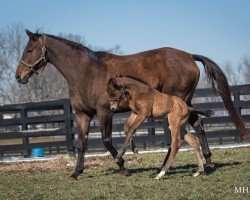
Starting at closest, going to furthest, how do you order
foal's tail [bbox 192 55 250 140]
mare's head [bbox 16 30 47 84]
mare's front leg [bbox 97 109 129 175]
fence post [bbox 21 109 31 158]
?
mare's front leg [bbox 97 109 129 175] < mare's head [bbox 16 30 47 84] < foal's tail [bbox 192 55 250 140] < fence post [bbox 21 109 31 158]

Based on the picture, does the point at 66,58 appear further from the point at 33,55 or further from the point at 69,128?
the point at 69,128

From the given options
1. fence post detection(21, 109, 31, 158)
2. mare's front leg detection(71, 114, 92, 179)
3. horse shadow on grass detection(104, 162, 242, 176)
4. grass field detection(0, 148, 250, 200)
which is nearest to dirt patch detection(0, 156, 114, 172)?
grass field detection(0, 148, 250, 200)

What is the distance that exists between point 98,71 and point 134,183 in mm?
2147

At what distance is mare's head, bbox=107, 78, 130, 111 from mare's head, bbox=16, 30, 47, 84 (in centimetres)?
167

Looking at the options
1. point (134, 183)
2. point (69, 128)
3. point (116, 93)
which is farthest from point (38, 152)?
point (134, 183)

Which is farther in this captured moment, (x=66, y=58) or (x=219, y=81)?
(x=219, y=81)

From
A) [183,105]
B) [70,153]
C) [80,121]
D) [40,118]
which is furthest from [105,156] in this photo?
[183,105]

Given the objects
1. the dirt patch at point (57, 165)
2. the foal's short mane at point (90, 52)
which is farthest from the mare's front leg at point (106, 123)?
the dirt patch at point (57, 165)

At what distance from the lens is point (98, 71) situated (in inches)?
303

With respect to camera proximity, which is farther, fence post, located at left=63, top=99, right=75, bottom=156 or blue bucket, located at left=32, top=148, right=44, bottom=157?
blue bucket, located at left=32, top=148, right=44, bottom=157

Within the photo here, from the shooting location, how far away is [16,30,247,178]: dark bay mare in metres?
7.57

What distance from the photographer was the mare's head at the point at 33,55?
8.01 meters

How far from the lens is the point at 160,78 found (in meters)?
8.00

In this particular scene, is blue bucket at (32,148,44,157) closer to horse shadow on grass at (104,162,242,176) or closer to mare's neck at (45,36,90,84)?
horse shadow on grass at (104,162,242,176)
